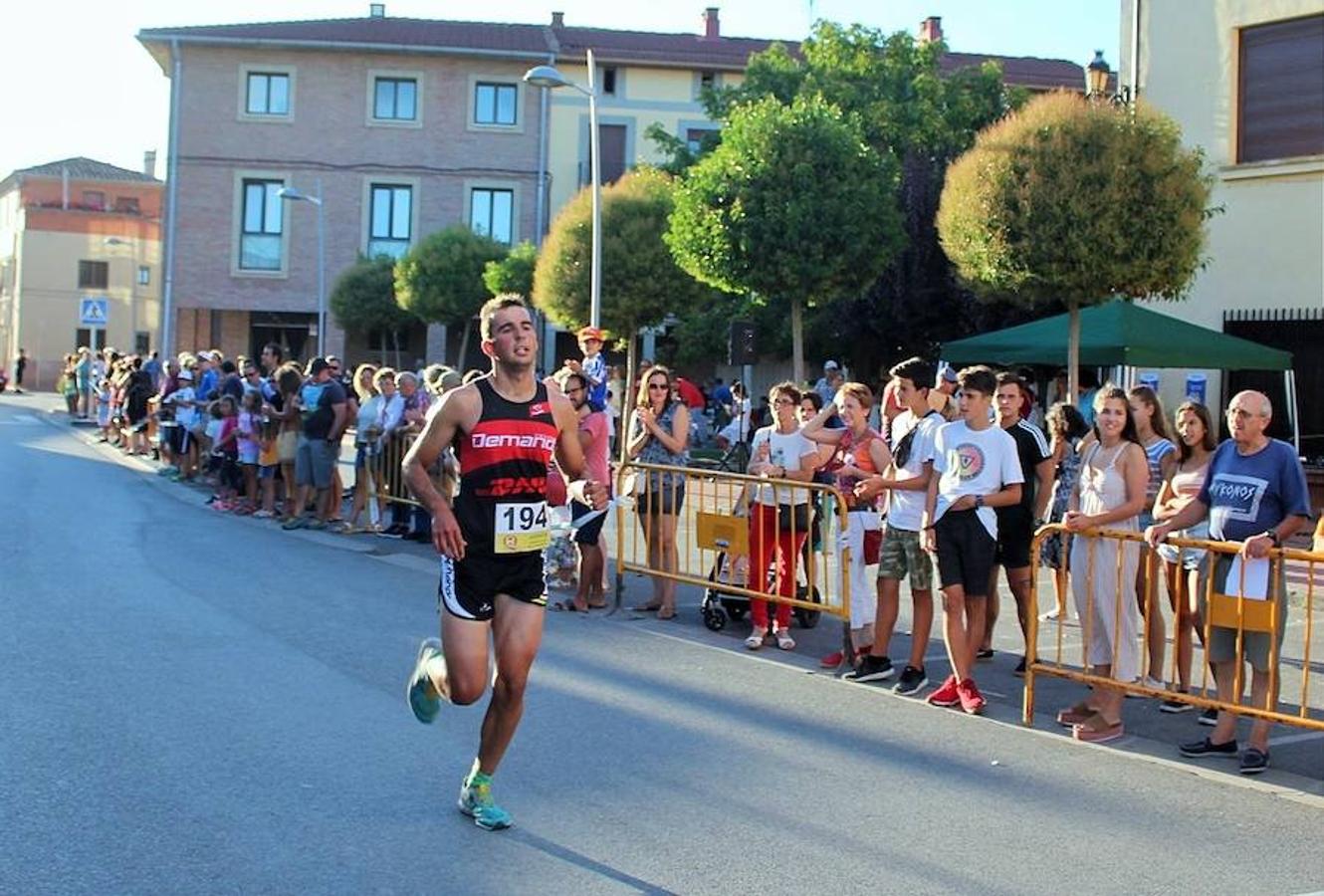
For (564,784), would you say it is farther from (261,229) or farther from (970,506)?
(261,229)

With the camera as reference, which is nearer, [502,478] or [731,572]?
[502,478]

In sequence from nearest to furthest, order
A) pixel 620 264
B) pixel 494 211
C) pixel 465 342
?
1. pixel 620 264
2. pixel 465 342
3. pixel 494 211

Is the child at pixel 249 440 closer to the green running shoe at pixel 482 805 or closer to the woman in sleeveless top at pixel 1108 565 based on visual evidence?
the woman in sleeveless top at pixel 1108 565

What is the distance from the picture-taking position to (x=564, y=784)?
22.5ft

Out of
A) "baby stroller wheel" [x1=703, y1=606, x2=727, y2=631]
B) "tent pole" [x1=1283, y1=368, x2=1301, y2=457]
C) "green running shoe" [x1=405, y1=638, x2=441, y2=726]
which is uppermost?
"tent pole" [x1=1283, y1=368, x2=1301, y2=457]

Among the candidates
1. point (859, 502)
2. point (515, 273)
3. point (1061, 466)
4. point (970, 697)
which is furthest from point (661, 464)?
point (515, 273)

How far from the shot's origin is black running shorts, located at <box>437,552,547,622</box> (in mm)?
6191

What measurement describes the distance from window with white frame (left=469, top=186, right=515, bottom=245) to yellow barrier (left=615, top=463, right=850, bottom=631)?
3667 cm

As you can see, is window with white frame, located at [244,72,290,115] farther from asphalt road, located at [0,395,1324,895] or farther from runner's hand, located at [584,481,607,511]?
runner's hand, located at [584,481,607,511]

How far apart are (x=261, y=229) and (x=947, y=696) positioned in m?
41.8

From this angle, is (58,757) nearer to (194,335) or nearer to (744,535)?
(744,535)

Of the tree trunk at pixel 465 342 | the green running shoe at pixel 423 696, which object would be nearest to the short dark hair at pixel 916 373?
the green running shoe at pixel 423 696

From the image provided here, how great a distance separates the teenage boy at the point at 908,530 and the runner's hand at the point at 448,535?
375cm

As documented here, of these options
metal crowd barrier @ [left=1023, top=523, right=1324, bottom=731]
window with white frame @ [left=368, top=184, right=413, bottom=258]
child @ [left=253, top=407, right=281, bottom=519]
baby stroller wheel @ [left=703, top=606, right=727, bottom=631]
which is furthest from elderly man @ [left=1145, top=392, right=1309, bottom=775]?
window with white frame @ [left=368, top=184, right=413, bottom=258]
